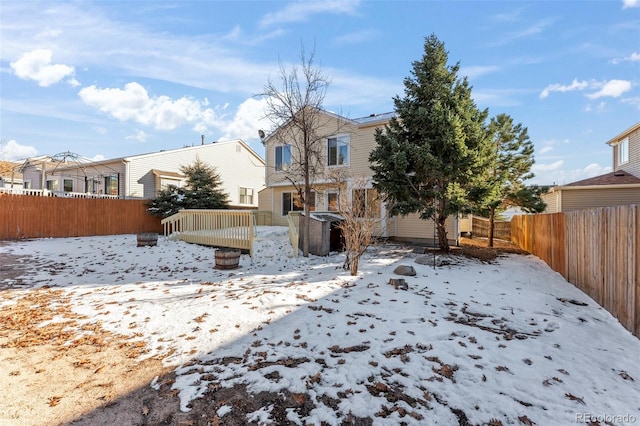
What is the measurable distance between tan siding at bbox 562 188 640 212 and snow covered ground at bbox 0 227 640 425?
37.9 ft

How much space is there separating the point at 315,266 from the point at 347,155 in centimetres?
879

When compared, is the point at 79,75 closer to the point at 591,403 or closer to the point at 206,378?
the point at 206,378

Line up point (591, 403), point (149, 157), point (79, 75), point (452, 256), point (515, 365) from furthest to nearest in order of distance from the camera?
point (149, 157), point (79, 75), point (452, 256), point (515, 365), point (591, 403)

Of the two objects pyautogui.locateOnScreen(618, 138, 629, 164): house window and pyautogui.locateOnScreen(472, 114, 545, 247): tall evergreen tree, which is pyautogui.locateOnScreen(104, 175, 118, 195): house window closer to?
pyautogui.locateOnScreen(472, 114, 545, 247): tall evergreen tree

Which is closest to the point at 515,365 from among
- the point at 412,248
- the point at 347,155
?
the point at 412,248

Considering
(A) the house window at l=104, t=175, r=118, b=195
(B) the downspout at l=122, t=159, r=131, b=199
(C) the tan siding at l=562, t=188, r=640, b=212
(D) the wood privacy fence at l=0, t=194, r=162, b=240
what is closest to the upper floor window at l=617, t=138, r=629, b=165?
(C) the tan siding at l=562, t=188, r=640, b=212

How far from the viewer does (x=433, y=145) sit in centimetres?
1109

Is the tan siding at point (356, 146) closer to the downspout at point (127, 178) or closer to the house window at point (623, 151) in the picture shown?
the downspout at point (127, 178)

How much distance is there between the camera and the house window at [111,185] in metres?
21.2

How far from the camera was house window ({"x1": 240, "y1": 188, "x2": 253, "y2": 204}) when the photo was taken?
25.5 metres

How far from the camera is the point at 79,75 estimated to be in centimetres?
1258

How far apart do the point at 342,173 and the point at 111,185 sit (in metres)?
17.2

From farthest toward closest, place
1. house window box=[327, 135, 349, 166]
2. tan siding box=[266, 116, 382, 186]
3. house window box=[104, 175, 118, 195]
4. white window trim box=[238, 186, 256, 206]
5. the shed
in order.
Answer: white window trim box=[238, 186, 256, 206], house window box=[104, 175, 118, 195], house window box=[327, 135, 349, 166], tan siding box=[266, 116, 382, 186], the shed

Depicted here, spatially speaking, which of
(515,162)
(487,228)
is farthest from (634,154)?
(487,228)
